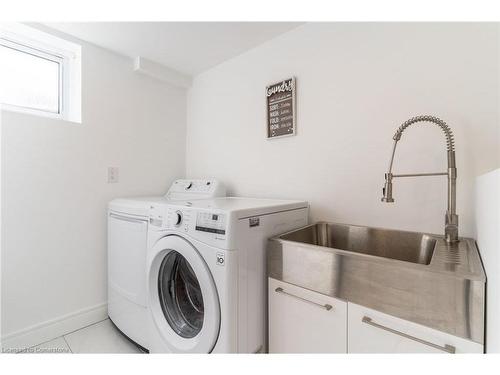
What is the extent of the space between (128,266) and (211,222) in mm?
822

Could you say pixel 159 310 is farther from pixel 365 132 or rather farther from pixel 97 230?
pixel 365 132

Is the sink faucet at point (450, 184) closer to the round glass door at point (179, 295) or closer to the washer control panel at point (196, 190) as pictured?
the round glass door at point (179, 295)

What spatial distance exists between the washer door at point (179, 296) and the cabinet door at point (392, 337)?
0.62 metres

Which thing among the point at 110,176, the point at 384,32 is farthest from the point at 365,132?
the point at 110,176

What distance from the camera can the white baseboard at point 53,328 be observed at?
1.43 m

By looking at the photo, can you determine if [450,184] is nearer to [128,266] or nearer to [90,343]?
[128,266]

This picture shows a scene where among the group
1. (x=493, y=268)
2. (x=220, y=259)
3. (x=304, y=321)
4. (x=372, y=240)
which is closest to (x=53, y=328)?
(x=220, y=259)

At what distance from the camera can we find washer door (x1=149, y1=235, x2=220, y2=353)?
110cm

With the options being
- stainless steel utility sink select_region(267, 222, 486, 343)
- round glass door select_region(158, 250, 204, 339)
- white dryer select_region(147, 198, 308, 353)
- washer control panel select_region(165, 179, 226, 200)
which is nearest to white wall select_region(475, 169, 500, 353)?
stainless steel utility sink select_region(267, 222, 486, 343)

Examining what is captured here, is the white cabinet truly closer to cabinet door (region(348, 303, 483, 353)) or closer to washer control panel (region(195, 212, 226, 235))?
cabinet door (region(348, 303, 483, 353))

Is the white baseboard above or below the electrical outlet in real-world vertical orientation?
below

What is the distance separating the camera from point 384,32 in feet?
4.24

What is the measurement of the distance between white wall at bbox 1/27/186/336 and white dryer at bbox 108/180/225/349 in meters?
0.21
